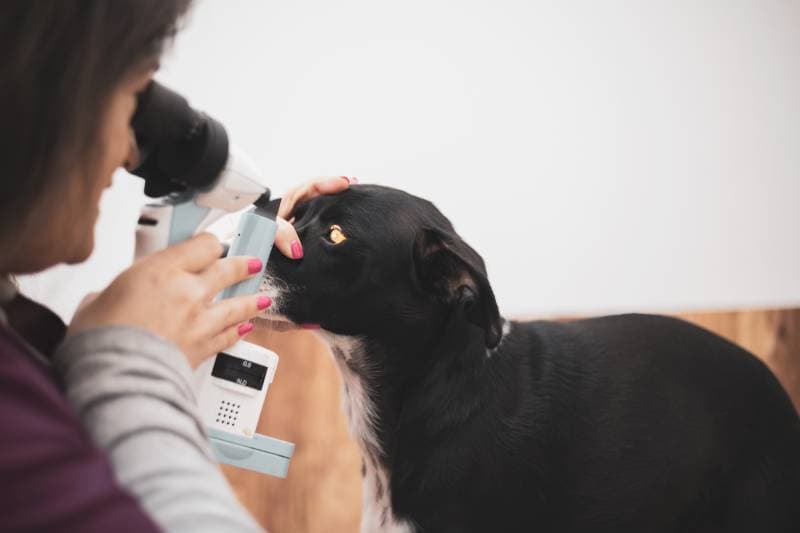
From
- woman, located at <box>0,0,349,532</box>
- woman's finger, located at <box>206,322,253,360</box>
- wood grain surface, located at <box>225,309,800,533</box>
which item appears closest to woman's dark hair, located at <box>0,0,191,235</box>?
woman, located at <box>0,0,349,532</box>

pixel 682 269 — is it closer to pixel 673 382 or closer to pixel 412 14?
pixel 673 382

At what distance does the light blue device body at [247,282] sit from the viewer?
2.71ft

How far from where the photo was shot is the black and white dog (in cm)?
121

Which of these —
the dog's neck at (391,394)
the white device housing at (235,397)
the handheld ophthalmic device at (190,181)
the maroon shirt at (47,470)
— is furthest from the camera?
the dog's neck at (391,394)

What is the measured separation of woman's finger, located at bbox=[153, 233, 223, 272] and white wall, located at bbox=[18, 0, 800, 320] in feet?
4.00

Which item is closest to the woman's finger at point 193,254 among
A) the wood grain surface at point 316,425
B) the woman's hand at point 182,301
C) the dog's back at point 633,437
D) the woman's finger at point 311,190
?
the woman's hand at point 182,301

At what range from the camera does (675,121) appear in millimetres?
2033

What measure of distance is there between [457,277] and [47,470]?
0.83 meters

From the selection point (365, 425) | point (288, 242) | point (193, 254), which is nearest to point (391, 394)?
point (365, 425)

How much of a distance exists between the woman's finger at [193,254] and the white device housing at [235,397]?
0.40 m

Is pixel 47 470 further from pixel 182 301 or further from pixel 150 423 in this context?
pixel 182 301

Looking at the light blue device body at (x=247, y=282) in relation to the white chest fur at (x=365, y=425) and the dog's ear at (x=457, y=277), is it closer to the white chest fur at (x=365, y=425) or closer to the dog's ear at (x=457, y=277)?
the white chest fur at (x=365, y=425)

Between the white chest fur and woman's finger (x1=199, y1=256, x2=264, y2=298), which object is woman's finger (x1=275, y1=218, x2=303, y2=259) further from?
woman's finger (x1=199, y1=256, x2=264, y2=298)

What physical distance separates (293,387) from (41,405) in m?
1.41
